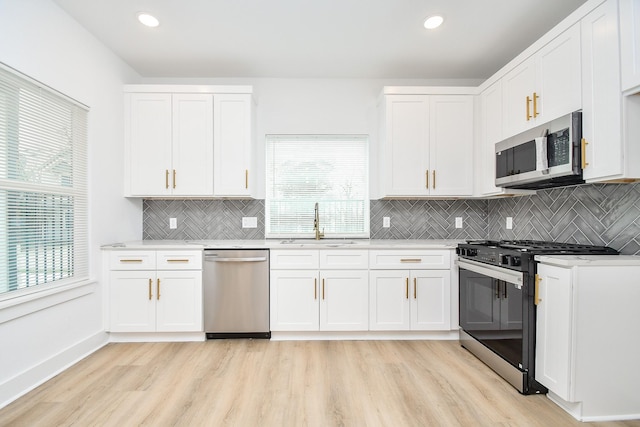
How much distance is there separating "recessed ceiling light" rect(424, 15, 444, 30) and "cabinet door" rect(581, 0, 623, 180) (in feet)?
3.11

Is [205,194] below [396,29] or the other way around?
below

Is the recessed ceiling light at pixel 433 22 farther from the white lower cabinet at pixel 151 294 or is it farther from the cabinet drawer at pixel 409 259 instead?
the white lower cabinet at pixel 151 294

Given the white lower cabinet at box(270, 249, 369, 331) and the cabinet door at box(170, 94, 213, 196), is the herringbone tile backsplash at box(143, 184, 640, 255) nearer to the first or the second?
the cabinet door at box(170, 94, 213, 196)

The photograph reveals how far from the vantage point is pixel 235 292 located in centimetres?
288

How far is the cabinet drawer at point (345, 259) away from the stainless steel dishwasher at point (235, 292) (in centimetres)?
56

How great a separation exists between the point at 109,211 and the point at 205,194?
0.87 meters

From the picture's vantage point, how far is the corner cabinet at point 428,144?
3152mm

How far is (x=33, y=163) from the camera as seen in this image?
2164mm

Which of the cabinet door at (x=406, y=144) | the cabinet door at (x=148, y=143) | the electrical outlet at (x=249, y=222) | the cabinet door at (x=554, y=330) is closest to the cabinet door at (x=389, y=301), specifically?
the cabinet door at (x=406, y=144)

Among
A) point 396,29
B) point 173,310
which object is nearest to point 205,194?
point 173,310

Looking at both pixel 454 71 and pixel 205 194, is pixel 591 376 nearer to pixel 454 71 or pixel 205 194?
pixel 454 71

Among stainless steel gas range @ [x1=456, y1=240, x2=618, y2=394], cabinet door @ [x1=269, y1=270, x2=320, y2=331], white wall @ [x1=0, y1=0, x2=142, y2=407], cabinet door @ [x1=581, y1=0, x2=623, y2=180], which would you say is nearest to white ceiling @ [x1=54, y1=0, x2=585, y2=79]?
white wall @ [x1=0, y1=0, x2=142, y2=407]

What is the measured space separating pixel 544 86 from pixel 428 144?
1.09 metres

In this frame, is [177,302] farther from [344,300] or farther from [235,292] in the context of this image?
[344,300]
